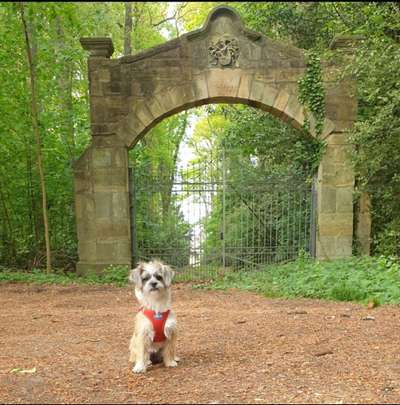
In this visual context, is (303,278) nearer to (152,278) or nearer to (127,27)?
(152,278)

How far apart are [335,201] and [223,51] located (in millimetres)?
4358

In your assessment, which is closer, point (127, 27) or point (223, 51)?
point (223, 51)

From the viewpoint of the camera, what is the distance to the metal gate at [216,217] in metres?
9.98

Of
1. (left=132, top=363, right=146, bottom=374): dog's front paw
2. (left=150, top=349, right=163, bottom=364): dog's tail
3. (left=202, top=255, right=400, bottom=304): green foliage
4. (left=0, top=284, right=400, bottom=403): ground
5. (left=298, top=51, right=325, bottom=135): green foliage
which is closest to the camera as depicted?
(left=0, top=284, right=400, bottom=403): ground

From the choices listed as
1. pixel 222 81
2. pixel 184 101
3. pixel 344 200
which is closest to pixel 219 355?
pixel 344 200

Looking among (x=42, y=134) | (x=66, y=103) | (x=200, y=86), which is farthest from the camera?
(x=66, y=103)

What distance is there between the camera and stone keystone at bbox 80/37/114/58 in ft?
29.3

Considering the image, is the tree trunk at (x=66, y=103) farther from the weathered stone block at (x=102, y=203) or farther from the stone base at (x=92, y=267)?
the stone base at (x=92, y=267)

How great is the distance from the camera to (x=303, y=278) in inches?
310

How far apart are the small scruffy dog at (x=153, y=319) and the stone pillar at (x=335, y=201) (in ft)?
21.5

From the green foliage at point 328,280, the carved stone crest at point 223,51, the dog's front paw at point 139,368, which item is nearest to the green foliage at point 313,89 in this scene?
the carved stone crest at point 223,51

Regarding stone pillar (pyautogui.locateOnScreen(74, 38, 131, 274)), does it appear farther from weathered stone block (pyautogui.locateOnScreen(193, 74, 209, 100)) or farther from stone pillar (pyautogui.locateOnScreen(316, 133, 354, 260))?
stone pillar (pyautogui.locateOnScreen(316, 133, 354, 260))

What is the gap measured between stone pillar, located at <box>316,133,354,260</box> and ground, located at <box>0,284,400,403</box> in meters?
3.02

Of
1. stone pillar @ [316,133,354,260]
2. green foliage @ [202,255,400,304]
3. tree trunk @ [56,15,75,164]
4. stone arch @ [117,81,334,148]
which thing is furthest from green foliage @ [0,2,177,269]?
stone pillar @ [316,133,354,260]
